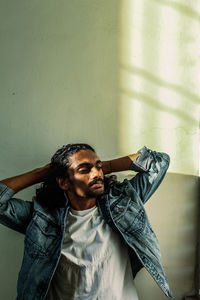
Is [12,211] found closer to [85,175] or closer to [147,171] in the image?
[85,175]

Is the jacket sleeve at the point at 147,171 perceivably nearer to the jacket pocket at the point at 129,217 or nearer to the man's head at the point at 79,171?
the jacket pocket at the point at 129,217

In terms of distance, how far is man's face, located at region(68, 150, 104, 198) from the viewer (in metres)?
1.61

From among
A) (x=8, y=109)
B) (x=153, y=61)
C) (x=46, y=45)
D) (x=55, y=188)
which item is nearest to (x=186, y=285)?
(x=55, y=188)

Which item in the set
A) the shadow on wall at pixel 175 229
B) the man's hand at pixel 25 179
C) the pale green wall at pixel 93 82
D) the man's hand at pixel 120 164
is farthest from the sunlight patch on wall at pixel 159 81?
the man's hand at pixel 25 179

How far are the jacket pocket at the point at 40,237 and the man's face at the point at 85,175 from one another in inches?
8.1

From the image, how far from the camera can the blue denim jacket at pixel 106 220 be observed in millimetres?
1591

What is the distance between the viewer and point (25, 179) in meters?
1.73

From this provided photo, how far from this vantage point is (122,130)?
6.50 ft

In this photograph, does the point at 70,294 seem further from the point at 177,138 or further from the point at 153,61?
the point at 153,61

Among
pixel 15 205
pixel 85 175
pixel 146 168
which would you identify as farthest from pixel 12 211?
pixel 146 168

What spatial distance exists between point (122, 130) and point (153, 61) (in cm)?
44

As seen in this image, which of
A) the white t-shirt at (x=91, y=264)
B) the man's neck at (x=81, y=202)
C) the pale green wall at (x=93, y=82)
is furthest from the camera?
the pale green wall at (x=93, y=82)

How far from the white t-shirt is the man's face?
12 centimetres

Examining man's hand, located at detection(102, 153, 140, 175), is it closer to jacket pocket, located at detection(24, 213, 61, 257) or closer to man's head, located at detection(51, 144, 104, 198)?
man's head, located at detection(51, 144, 104, 198)
